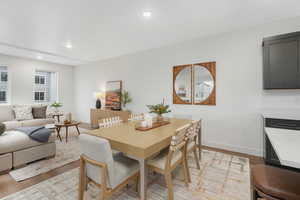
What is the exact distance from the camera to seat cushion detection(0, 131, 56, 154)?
7.39 ft

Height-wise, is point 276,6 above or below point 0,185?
above

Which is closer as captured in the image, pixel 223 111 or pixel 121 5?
pixel 121 5

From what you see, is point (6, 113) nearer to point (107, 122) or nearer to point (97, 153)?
point (107, 122)

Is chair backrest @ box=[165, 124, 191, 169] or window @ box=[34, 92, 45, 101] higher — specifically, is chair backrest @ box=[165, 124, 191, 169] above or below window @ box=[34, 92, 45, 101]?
below

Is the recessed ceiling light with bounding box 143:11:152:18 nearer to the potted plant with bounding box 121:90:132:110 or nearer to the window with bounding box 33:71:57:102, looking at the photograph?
the potted plant with bounding box 121:90:132:110

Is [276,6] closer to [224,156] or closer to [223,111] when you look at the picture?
[223,111]

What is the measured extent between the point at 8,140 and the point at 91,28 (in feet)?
8.18

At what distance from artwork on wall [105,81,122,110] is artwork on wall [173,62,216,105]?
7.01 feet

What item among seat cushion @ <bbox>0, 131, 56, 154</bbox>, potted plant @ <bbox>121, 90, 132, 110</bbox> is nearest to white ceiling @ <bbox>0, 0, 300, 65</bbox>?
potted plant @ <bbox>121, 90, 132, 110</bbox>

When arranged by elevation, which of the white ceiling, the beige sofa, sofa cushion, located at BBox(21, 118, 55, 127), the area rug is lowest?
the area rug

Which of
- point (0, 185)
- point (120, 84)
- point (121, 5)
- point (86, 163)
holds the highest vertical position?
point (121, 5)

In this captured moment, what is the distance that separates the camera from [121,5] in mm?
2219

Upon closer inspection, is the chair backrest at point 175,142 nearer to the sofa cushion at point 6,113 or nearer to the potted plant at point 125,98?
the potted plant at point 125,98

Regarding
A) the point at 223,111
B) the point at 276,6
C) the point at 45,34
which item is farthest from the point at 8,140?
the point at 276,6
